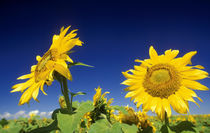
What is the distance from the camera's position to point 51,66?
2.01 metres

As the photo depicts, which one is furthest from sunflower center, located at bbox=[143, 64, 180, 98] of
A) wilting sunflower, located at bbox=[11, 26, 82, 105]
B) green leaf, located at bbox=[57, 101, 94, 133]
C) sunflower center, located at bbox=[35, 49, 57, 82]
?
sunflower center, located at bbox=[35, 49, 57, 82]

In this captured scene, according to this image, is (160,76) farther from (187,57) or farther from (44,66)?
(44,66)

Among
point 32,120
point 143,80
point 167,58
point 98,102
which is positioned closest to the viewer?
point 167,58

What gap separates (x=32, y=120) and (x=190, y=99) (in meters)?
4.29

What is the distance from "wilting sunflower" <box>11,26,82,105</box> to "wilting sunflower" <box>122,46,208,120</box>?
1061 millimetres

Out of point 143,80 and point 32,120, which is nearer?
point 143,80

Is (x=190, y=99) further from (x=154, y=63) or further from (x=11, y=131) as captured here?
(x=11, y=131)

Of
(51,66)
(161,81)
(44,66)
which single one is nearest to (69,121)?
(51,66)

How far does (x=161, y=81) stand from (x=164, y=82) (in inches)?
1.8

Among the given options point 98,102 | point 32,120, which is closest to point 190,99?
point 98,102

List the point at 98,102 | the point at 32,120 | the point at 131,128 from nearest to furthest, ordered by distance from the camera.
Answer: the point at 131,128 < the point at 98,102 < the point at 32,120

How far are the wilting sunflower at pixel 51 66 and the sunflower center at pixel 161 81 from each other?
48.5 inches

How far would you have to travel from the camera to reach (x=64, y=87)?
1.95 m

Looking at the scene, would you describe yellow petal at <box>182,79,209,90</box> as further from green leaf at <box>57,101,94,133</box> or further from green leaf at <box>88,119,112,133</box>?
green leaf at <box>57,101,94,133</box>
